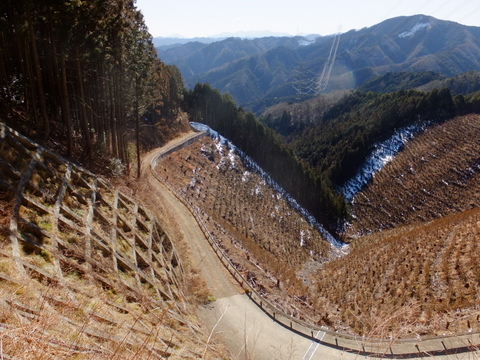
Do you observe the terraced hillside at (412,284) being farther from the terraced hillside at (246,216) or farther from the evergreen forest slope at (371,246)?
the terraced hillside at (246,216)

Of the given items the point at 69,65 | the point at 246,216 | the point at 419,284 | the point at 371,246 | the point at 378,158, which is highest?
the point at 69,65

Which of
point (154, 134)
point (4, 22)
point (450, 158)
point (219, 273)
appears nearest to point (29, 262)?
point (219, 273)

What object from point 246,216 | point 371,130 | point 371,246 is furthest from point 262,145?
point 371,130

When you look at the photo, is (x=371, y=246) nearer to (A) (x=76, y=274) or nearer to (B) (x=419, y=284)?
(B) (x=419, y=284)

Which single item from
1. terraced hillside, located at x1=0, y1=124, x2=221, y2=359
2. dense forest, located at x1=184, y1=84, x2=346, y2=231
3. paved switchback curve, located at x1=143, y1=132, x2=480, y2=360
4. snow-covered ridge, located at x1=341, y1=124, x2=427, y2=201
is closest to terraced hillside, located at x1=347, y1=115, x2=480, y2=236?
snow-covered ridge, located at x1=341, y1=124, x2=427, y2=201

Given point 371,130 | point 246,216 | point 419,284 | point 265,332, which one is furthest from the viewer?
point 371,130

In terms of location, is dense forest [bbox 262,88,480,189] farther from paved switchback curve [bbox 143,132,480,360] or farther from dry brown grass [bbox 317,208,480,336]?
paved switchback curve [bbox 143,132,480,360]

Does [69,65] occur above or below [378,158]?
above
